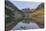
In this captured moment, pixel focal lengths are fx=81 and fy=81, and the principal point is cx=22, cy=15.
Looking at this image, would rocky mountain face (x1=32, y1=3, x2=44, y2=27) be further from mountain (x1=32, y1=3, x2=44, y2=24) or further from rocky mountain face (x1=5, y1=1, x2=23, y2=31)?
rocky mountain face (x1=5, y1=1, x2=23, y2=31)

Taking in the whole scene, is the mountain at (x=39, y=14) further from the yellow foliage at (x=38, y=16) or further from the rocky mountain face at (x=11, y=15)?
the rocky mountain face at (x=11, y=15)

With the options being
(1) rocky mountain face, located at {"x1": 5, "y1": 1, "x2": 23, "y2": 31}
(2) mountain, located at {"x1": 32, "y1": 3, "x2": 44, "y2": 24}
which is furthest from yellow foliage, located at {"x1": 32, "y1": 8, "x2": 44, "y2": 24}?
(1) rocky mountain face, located at {"x1": 5, "y1": 1, "x2": 23, "y2": 31}

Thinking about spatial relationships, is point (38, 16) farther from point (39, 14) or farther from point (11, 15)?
point (11, 15)

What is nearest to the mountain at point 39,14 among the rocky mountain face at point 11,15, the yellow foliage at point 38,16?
the yellow foliage at point 38,16

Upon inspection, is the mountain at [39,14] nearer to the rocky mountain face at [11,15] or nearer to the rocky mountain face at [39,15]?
the rocky mountain face at [39,15]

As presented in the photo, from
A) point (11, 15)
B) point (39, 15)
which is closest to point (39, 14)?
point (39, 15)

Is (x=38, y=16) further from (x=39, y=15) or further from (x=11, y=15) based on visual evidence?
(x=11, y=15)

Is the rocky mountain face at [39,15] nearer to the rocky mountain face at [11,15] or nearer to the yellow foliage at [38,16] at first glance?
the yellow foliage at [38,16]

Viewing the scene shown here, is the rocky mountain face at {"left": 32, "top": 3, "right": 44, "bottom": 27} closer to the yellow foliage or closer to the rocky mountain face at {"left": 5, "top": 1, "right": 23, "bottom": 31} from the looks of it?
the yellow foliage

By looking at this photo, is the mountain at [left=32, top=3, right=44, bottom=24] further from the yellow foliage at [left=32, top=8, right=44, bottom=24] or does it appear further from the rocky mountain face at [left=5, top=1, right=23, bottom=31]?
the rocky mountain face at [left=5, top=1, right=23, bottom=31]

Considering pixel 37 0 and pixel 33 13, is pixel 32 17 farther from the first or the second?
pixel 37 0

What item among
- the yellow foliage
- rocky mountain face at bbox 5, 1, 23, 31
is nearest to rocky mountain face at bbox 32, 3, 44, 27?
the yellow foliage

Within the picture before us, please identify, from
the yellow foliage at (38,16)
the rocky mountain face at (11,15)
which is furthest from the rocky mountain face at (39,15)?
the rocky mountain face at (11,15)
